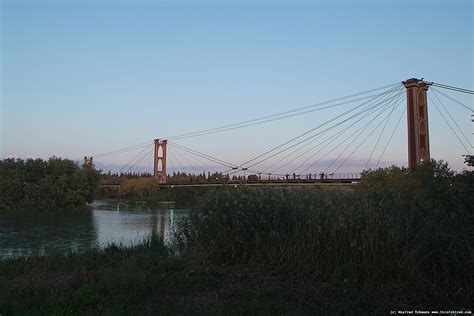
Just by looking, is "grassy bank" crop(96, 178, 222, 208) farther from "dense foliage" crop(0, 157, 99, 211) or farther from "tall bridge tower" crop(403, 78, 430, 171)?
"tall bridge tower" crop(403, 78, 430, 171)

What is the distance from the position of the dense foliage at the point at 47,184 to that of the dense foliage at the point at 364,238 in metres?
55.6

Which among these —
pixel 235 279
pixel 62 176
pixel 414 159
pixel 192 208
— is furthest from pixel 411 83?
pixel 62 176

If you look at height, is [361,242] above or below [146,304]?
above

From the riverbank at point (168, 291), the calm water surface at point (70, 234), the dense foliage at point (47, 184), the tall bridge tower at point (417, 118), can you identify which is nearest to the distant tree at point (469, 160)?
the riverbank at point (168, 291)

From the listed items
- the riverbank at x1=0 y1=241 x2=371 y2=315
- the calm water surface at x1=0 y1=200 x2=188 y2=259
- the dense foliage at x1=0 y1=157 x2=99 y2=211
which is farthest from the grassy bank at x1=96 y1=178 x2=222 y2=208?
the riverbank at x1=0 y1=241 x2=371 y2=315

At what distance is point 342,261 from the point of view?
748 centimetres

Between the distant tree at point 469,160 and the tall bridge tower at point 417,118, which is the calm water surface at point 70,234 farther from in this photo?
the tall bridge tower at point 417,118

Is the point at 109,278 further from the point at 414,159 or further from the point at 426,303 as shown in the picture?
the point at 414,159

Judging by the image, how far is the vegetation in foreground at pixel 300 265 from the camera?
6539mm

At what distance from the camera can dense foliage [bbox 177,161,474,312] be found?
6809 mm

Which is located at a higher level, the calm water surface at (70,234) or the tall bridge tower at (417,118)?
the tall bridge tower at (417,118)

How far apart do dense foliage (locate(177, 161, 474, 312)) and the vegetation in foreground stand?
0.06 ft

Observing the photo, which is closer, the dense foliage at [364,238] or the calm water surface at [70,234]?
the dense foliage at [364,238]

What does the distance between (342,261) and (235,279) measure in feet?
5.94
